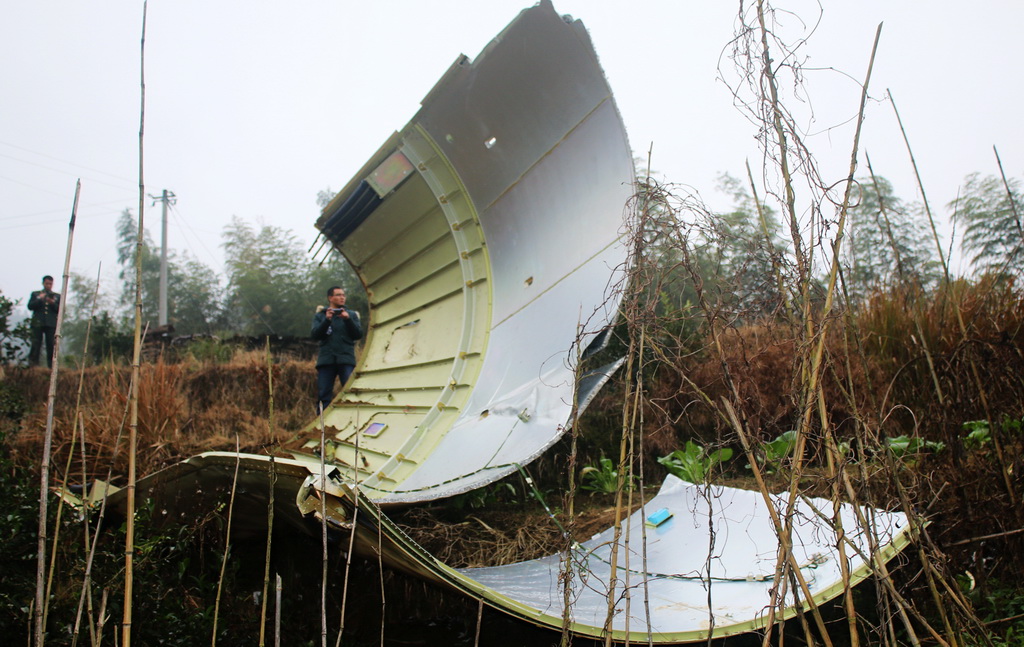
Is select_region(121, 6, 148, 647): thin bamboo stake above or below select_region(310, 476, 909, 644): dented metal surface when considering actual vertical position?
above

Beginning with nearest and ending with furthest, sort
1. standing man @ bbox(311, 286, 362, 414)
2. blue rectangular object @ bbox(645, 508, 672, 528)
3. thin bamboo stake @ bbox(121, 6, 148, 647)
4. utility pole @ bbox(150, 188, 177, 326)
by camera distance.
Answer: thin bamboo stake @ bbox(121, 6, 148, 647) → blue rectangular object @ bbox(645, 508, 672, 528) → standing man @ bbox(311, 286, 362, 414) → utility pole @ bbox(150, 188, 177, 326)

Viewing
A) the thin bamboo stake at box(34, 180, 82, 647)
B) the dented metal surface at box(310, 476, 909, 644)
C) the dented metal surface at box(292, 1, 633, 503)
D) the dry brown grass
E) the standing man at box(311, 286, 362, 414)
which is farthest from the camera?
the standing man at box(311, 286, 362, 414)

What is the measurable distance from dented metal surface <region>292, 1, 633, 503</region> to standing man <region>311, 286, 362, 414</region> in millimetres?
319

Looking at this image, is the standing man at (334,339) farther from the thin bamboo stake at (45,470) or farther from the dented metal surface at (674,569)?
the thin bamboo stake at (45,470)

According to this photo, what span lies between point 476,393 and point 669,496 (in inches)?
49.3

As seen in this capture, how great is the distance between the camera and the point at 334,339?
5.14m

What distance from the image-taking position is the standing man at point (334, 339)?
4.98 meters

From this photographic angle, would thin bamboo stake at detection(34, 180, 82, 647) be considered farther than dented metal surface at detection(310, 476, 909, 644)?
No

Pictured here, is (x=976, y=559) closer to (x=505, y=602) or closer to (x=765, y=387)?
(x=505, y=602)

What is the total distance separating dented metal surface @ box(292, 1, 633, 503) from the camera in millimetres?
3674

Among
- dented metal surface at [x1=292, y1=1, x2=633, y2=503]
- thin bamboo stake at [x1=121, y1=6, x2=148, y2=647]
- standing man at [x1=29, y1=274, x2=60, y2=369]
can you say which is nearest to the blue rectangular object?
dented metal surface at [x1=292, y1=1, x2=633, y2=503]

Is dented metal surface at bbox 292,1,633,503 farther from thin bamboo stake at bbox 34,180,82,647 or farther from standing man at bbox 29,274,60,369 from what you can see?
standing man at bbox 29,274,60,369

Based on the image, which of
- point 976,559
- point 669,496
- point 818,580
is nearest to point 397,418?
point 669,496

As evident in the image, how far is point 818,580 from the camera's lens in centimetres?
239
